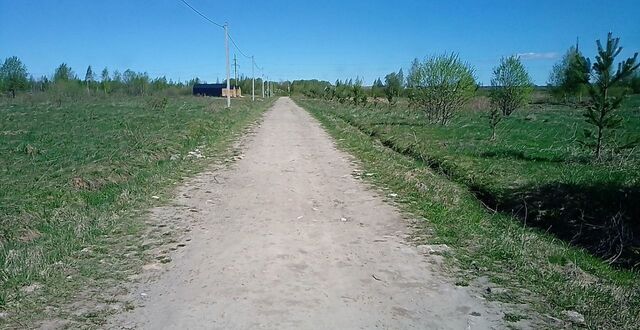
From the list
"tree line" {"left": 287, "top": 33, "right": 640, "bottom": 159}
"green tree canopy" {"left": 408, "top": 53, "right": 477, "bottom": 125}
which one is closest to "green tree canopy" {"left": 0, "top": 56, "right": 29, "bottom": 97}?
"tree line" {"left": 287, "top": 33, "right": 640, "bottom": 159}

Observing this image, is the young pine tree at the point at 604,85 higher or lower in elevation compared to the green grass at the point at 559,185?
higher

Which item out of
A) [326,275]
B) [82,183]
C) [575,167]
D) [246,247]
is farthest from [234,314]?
[575,167]

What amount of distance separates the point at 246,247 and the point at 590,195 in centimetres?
704

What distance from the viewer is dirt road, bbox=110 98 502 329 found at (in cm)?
410

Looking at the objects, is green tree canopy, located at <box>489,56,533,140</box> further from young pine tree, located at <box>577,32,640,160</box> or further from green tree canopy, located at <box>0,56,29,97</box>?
green tree canopy, located at <box>0,56,29,97</box>

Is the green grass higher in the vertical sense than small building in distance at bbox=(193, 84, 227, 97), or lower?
lower

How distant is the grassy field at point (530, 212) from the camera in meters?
4.82

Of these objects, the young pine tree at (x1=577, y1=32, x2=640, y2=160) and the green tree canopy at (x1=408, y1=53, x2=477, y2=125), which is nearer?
the young pine tree at (x1=577, y1=32, x2=640, y2=160)

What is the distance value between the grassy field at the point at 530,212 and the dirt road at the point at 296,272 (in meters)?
Answer: 0.63

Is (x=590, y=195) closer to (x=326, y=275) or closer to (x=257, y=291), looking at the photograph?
(x=326, y=275)

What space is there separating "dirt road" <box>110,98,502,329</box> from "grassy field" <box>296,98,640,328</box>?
2.06ft

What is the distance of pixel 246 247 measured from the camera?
5.91 meters

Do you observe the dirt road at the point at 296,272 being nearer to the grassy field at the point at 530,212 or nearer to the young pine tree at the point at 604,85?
the grassy field at the point at 530,212

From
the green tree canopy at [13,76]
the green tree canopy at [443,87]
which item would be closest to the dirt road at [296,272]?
the green tree canopy at [443,87]
